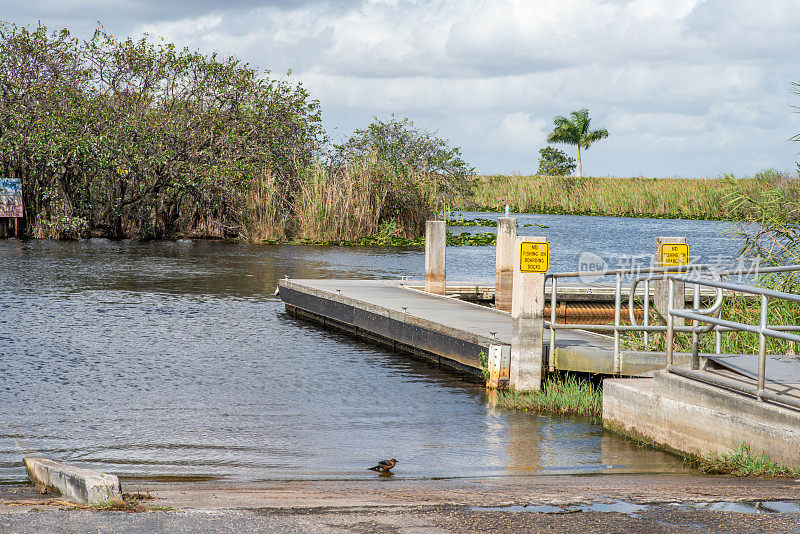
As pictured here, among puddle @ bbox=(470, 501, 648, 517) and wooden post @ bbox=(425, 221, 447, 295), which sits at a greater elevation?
wooden post @ bbox=(425, 221, 447, 295)

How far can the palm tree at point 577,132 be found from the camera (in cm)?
7956

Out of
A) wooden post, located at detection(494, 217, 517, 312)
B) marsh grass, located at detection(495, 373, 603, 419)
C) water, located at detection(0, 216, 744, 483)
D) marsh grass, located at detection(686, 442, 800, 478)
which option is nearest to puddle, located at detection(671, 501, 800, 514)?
marsh grass, located at detection(686, 442, 800, 478)

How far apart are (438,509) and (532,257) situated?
5180 mm

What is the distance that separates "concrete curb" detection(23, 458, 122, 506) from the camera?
5426 millimetres

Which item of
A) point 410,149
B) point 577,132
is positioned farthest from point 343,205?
point 577,132

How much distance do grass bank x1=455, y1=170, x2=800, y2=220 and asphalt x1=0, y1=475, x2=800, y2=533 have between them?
1756 inches

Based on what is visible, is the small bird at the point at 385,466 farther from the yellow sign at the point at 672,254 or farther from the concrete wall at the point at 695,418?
the yellow sign at the point at 672,254

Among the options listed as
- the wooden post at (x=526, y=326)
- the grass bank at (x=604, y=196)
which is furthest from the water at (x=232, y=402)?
the grass bank at (x=604, y=196)

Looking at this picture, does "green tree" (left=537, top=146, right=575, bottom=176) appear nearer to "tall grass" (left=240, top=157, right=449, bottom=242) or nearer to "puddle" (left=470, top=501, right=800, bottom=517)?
"tall grass" (left=240, top=157, right=449, bottom=242)

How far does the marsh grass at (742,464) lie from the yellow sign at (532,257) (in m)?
3.24

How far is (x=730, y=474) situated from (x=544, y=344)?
4.28m

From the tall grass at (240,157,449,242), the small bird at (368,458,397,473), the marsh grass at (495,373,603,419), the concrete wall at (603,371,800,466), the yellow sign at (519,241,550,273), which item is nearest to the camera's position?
the concrete wall at (603,371,800,466)

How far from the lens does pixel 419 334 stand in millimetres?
13305

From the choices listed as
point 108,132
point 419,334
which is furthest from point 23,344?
point 108,132
